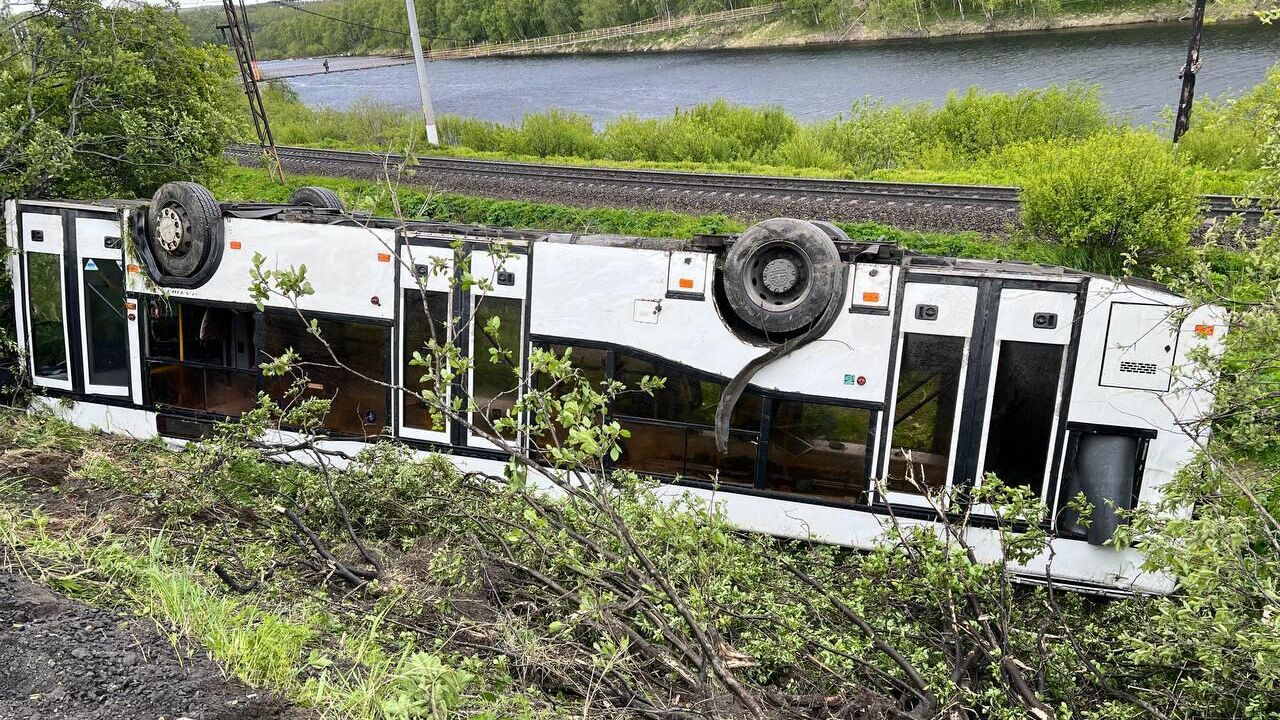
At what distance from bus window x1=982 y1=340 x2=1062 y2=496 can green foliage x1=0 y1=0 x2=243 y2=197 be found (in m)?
10.4

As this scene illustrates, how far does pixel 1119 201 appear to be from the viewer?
41.4 feet

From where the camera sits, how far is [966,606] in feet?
18.9

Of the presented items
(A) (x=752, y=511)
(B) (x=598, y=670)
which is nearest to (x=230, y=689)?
(B) (x=598, y=670)

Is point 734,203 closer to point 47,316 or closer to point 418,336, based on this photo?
point 418,336

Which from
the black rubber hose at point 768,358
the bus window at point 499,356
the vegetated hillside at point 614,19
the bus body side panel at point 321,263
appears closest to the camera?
the black rubber hose at point 768,358

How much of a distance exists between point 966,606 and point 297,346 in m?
5.73

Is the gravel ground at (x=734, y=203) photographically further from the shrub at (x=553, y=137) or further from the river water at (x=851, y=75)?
the river water at (x=851, y=75)

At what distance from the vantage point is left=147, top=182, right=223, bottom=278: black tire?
8172 millimetres

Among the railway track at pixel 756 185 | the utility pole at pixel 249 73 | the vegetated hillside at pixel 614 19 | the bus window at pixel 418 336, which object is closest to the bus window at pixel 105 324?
the bus window at pixel 418 336

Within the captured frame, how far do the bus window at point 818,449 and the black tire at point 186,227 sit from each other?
5011 millimetres

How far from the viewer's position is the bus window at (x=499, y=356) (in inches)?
298

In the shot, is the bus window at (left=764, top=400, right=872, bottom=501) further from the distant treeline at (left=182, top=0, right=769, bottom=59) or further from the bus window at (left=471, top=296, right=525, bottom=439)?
the distant treeline at (left=182, top=0, right=769, bottom=59)

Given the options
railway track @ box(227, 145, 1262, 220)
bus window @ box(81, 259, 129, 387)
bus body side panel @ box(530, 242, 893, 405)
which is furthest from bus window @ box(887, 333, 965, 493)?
railway track @ box(227, 145, 1262, 220)

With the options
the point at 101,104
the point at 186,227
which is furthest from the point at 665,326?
the point at 101,104
